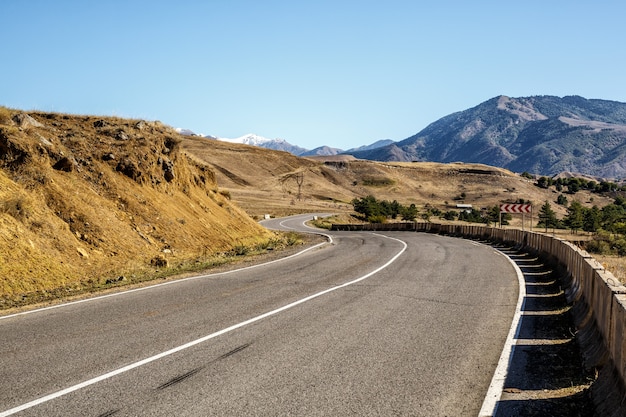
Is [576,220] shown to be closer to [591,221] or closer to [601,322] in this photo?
[591,221]

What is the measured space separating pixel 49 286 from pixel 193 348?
26.2ft

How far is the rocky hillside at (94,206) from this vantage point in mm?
14666

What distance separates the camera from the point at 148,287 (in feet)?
43.6

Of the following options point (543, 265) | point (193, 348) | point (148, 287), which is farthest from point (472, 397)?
point (543, 265)

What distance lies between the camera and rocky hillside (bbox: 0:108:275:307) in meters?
14.7

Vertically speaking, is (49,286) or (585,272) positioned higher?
(585,272)

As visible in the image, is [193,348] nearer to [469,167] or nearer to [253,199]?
[253,199]

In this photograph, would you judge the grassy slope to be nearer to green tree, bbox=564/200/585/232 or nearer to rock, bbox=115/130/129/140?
green tree, bbox=564/200/585/232

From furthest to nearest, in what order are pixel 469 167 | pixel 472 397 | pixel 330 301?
pixel 469 167 < pixel 330 301 < pixel 472 397

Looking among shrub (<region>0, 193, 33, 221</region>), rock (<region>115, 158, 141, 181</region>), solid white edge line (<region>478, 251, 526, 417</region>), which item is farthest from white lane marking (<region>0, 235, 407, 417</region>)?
rock (<region>115, 158, 141, 181</region>)

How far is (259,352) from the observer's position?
7348 millimetres

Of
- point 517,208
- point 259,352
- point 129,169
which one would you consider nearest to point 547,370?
point 259,352

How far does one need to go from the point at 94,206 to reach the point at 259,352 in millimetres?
13704

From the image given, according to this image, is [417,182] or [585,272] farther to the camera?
[417,182]
